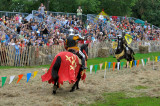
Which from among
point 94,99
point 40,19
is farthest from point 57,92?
point 40,19

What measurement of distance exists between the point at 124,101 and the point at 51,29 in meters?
13.0

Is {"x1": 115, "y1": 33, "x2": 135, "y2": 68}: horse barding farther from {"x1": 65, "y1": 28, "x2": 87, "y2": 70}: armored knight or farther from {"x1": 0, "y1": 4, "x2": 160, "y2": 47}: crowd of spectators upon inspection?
{"x1": 65, "y1": 28, "x2": 87, "y2": 70}: armored knight

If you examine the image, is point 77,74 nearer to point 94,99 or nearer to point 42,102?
point 94,99

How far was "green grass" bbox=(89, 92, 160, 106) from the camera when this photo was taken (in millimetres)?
7774

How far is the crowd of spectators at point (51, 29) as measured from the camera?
17328mm

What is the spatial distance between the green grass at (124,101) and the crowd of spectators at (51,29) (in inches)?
310

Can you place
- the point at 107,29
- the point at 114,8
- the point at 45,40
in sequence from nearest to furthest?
the point at 45,40, the point at 107,29, the point at 114,8

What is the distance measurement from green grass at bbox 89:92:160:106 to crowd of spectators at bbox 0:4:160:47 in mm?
7865

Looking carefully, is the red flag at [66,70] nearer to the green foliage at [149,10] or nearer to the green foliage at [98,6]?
the green foliage at [98,6]

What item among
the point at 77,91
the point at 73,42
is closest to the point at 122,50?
the point at 77,91

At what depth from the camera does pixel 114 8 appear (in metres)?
37.1

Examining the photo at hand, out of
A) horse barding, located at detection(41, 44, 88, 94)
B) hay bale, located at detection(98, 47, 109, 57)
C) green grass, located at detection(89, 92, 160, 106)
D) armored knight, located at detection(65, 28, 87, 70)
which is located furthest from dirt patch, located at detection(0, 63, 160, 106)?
hay bale, located at detection(98, 47, 109, 57)

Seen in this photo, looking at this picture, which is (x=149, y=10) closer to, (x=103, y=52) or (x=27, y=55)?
(x=103, y=52)

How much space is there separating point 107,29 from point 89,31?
372 centimetres
